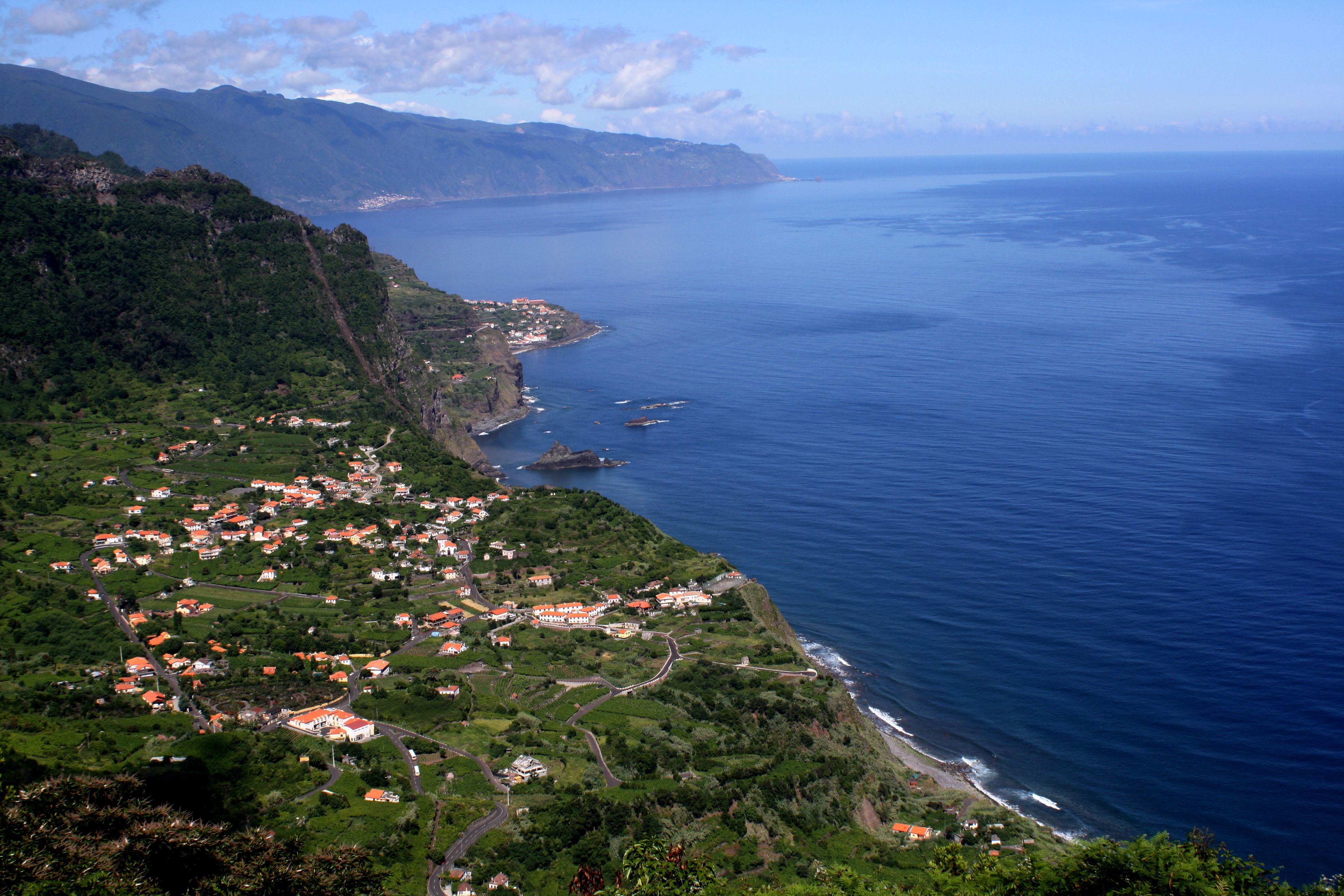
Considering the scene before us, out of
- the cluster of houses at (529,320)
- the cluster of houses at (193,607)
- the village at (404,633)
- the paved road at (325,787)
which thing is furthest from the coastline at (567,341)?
the paved road at (325,787)

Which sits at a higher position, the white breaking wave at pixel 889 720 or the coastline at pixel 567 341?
the coastline at pixel 567 341

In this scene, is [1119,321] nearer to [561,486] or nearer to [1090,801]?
[561,486]

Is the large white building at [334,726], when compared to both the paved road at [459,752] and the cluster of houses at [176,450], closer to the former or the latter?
the paved road at [459,752]

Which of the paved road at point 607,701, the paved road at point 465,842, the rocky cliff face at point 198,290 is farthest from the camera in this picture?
the rocky cliff face at point 198,290

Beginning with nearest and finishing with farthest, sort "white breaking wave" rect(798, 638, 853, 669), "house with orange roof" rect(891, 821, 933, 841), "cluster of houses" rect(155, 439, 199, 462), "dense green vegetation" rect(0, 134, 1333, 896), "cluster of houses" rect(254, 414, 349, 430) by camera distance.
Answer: "dense green vegetation" rect(0, 134, 1333, 896)
"house with orange roof" rect(891, 821, 933, 841)
"white breaking wave" rect(798, 638, 853, 669)
"cluster of houses" rect(155, 439, 199, 462)
"cluster of houses" rect(254, 414, 349, 430)

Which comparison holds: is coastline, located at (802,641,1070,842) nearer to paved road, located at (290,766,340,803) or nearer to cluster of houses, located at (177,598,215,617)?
paved road, located at (290,766,340,803)

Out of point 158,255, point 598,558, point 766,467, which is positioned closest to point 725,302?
point 766,467

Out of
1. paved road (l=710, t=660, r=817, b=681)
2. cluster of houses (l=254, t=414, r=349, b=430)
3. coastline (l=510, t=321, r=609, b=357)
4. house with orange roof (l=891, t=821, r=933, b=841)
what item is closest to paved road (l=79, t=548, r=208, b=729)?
paved road (l=710, t=660, r=817, b=681)
